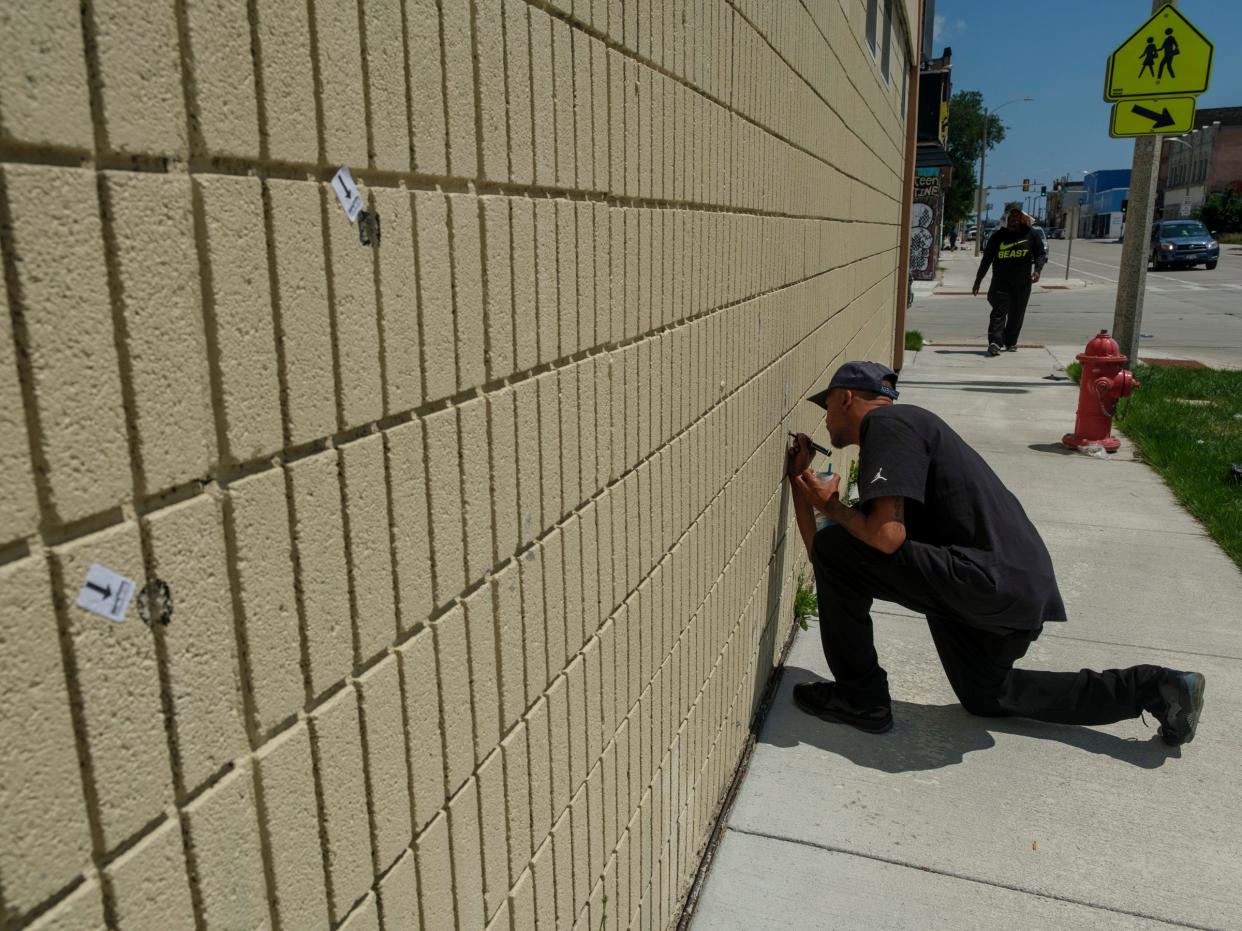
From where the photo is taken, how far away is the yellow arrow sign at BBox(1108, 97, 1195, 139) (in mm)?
9109

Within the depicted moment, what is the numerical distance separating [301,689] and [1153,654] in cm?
428

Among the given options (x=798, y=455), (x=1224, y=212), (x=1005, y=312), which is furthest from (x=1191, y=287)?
(x=1224, y=212)

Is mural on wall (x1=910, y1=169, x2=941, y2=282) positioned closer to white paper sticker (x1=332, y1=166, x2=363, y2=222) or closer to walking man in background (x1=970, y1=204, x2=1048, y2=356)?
walking man in background (x1=970, y1=204, x2=1048, y2=356)

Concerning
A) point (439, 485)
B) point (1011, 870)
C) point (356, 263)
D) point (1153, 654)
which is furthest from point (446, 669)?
point (1153, 654)

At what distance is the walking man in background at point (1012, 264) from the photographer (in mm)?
13281

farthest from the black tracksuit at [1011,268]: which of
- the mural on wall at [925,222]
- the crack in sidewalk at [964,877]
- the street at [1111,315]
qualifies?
the crack in sidewalk at [964,877]

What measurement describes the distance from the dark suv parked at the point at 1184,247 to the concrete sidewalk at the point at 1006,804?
3853 centimetres

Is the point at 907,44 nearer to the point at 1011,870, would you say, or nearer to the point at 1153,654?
the point at 1153,654

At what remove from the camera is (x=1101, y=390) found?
317 inches

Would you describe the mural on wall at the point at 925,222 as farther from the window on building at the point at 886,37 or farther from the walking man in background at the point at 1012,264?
the window on building at the point at 886,37

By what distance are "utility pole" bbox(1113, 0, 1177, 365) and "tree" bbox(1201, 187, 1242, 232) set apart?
69.1 meters

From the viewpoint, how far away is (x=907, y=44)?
33.7 feet

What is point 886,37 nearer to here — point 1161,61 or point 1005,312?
point 1161,61

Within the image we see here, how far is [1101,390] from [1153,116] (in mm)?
3005
